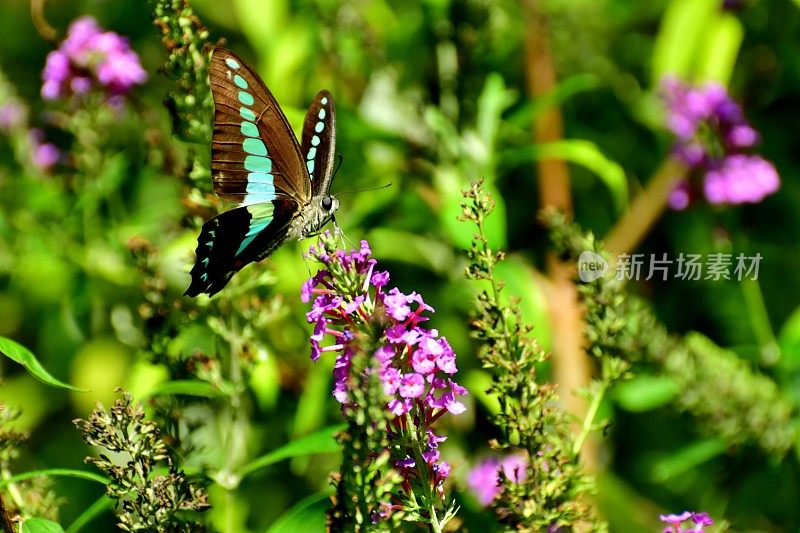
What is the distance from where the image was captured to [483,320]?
51.3 inches

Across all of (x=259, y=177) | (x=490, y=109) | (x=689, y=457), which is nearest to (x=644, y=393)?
(x=689, y=457)

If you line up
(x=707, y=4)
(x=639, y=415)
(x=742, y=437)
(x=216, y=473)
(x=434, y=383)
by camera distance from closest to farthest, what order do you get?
(x=434, y=383) < (x=216, y=473) < (x=742, y=437) < (x=707, y=4) < (x=639, y=415)

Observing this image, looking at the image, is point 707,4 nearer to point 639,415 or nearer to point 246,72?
point 639,415

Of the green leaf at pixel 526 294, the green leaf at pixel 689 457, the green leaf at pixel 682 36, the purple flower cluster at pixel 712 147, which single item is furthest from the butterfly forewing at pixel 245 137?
the green leaf at pixel 682 36

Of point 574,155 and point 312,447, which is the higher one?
point 574,155

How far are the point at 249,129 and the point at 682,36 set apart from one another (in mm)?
1842

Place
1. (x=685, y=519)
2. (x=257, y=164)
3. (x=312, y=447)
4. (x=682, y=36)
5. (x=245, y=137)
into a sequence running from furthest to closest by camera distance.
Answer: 1. (x=682, y=36)
2. (x=257, y=164)
3. (x=245, y=137)
4. (x=312, y=447)
5. (x=685, y=519)

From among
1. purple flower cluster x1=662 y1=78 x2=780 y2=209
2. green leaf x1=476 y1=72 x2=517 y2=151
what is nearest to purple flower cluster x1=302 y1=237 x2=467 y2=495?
green leaf x1=476 y1=72 x2=517 y2=151

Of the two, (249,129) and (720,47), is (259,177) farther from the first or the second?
(720,47)

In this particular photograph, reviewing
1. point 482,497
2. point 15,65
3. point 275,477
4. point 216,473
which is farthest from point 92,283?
point 15,65

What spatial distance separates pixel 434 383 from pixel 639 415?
2.12 m

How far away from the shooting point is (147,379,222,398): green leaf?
5.16 ft

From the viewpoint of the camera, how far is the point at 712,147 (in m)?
2.78

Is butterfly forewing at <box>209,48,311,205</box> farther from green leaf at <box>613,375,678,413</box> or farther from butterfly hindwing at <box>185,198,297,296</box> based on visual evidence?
green leaf at <box>613,375,678,413</box>
